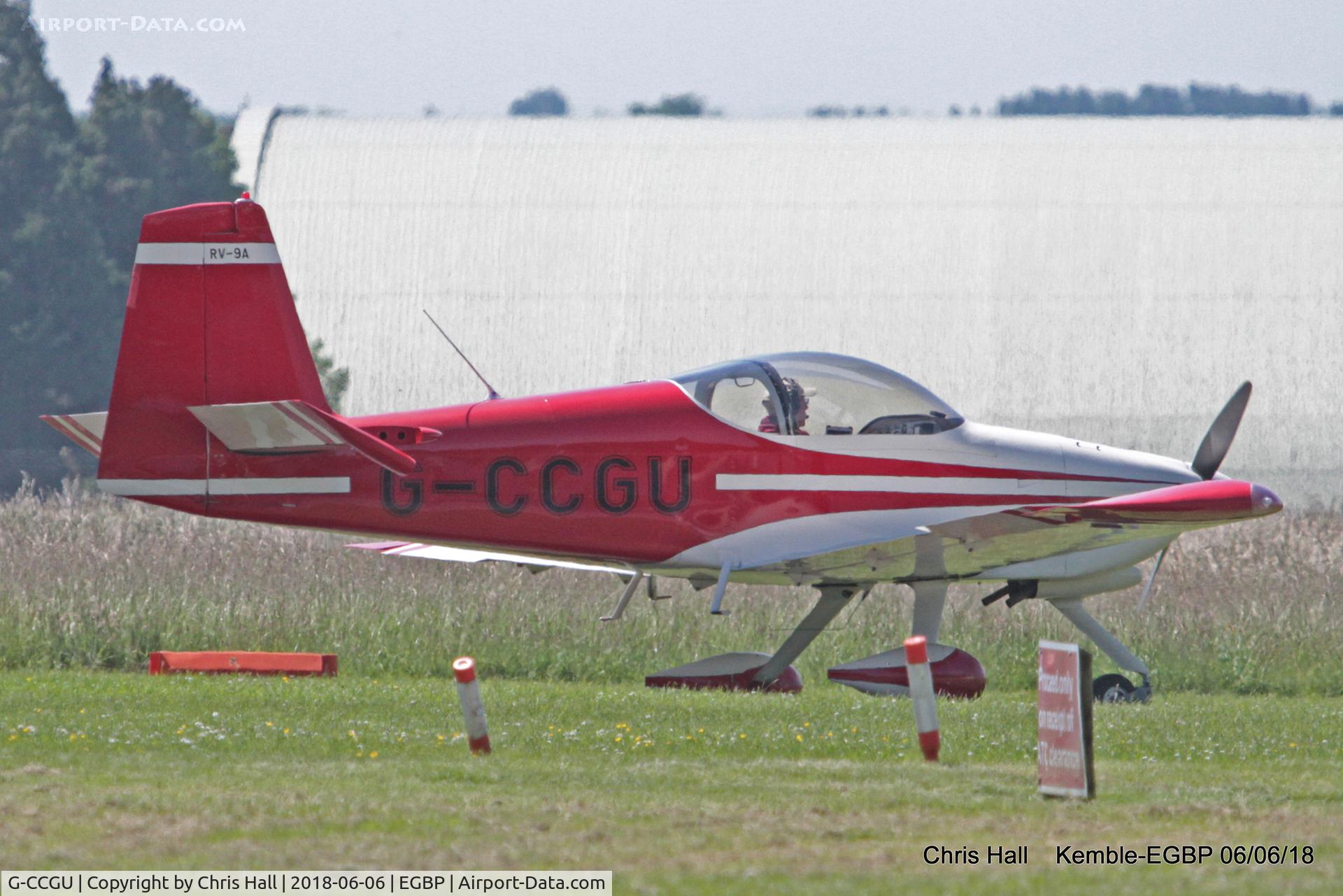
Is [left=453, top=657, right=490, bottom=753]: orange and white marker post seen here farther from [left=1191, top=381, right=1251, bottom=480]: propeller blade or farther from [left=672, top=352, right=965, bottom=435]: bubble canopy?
[left=1191, top=381, right=1251, bottom=480]: propeller blade

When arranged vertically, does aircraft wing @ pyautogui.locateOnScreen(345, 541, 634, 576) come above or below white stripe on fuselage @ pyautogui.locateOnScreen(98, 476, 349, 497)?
below

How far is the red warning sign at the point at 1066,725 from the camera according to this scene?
755cm

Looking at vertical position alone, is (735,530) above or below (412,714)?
above

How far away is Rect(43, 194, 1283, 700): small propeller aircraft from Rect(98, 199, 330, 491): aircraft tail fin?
15mm

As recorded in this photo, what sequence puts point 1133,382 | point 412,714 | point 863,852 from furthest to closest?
point 1133,382 < point 412,714 < point 863,852

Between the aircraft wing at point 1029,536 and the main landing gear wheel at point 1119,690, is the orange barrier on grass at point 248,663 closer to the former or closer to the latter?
the aircraft wing at point 1029,536

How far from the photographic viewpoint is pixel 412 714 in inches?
412

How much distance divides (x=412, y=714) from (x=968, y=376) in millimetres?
17715

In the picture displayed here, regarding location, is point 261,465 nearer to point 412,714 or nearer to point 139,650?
point 412,714

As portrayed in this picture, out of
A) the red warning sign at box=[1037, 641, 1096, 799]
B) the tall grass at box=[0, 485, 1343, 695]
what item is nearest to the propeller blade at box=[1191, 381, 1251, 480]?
the tall grass at box=[0, 485, 1343, 695]

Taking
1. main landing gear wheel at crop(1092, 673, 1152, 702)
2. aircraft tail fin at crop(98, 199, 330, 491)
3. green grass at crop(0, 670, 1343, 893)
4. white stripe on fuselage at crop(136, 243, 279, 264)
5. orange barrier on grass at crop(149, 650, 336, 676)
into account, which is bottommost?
main landing gear wheel at crop(1092, 673, 1152, 702)

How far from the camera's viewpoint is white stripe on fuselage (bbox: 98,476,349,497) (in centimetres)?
1120

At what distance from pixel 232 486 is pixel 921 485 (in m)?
4.85

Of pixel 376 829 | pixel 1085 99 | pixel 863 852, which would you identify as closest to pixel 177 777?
pixel 376 829
